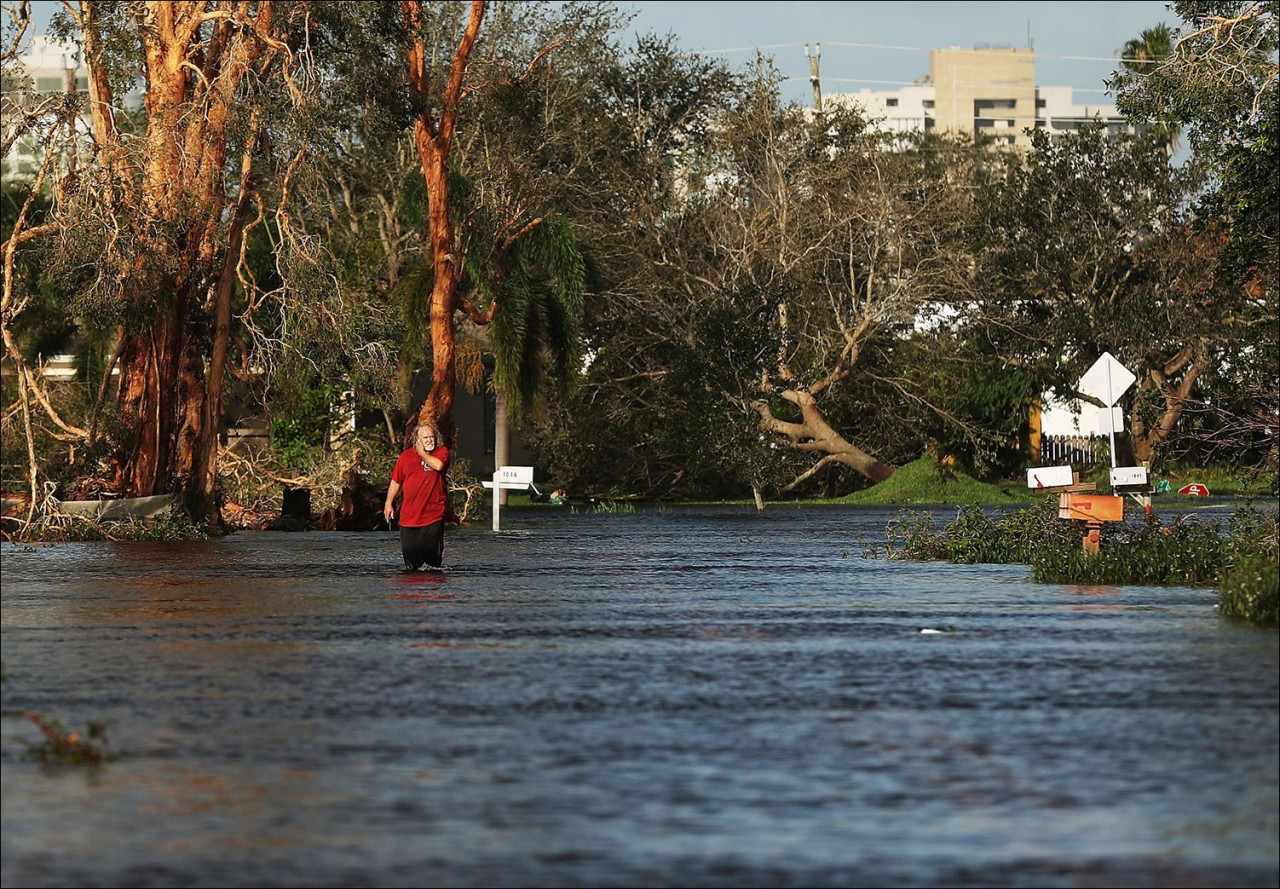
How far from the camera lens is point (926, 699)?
11883mm

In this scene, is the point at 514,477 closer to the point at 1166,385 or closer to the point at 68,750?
the point at 1166,385

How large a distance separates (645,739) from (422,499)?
13371 millimetres

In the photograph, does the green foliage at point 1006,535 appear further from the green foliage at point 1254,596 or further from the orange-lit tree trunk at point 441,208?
the orange-lit tree trunk at point 441,208

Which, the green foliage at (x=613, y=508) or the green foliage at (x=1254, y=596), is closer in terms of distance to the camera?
the green foliage at (x=1254, y=596)

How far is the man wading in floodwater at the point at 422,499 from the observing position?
23.5 m

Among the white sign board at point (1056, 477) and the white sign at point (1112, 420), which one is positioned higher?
the white sign at point (1112, 420)

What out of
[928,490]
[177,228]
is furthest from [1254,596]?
[928,490]

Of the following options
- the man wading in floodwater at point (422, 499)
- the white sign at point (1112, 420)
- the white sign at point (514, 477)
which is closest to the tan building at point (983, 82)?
the white sign at point (514, 477)

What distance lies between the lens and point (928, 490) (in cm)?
5125

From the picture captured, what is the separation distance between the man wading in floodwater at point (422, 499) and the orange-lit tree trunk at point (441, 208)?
540 inches

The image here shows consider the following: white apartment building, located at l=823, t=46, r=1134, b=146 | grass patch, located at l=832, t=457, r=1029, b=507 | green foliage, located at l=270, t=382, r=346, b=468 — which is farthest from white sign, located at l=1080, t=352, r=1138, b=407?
white apartment building, located at l=823, t=46, r=1134, b=146

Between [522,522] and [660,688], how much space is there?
27731 millimetres

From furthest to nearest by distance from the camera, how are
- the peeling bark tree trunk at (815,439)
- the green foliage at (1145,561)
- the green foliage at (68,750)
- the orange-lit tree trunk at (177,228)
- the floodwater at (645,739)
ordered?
the peeling bark tree trunk at (815,439), the orange-lit tree trunk at (177,228), the green foliage at (1145,561), the green foliage at (68,750), the floodwater at (645,739)

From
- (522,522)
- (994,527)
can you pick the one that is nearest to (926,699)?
(994,527)
